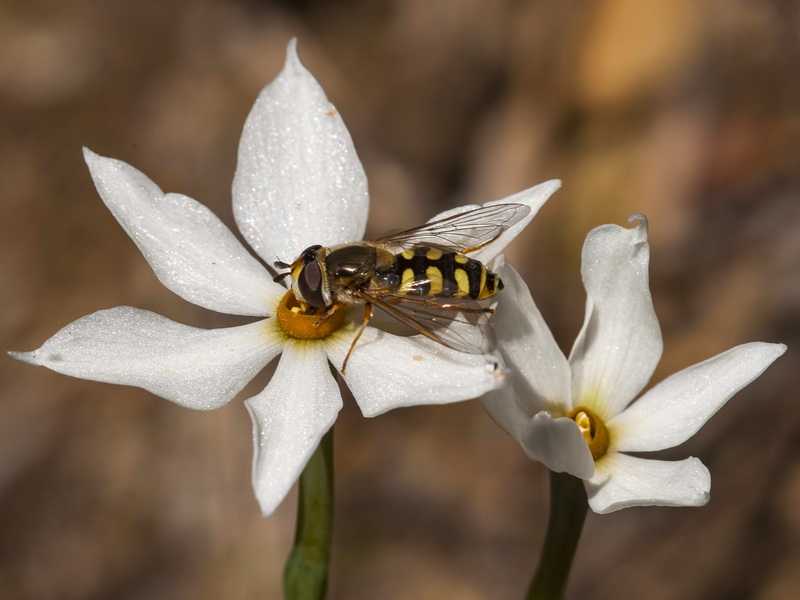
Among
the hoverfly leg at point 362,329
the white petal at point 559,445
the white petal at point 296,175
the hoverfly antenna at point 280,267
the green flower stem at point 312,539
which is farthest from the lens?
the white petal at point 296,175

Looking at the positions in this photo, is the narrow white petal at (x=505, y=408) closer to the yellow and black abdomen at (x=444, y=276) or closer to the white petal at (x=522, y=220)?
the yellow and black abdomen at (x=444, y=276)

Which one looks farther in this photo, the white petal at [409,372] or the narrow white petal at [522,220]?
the narrow white petal at [522,220]

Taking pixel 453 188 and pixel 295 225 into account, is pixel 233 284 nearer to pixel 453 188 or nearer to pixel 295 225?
pixel 295 225

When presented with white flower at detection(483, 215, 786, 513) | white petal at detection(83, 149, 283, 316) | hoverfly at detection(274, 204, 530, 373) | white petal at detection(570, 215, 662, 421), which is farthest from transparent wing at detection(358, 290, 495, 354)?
white petal at detection(83, 149, 283, 316)

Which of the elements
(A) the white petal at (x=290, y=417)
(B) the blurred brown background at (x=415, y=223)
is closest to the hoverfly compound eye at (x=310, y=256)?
(A) the white petal at (x=290, y=417)

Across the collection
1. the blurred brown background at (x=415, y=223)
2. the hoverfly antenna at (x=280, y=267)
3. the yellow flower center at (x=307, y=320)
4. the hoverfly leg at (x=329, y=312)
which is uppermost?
the hoverfly antenna at (x=280, y=267)

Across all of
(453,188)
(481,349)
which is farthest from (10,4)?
(481,349)

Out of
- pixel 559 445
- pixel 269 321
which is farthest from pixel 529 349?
pixel 269 321
